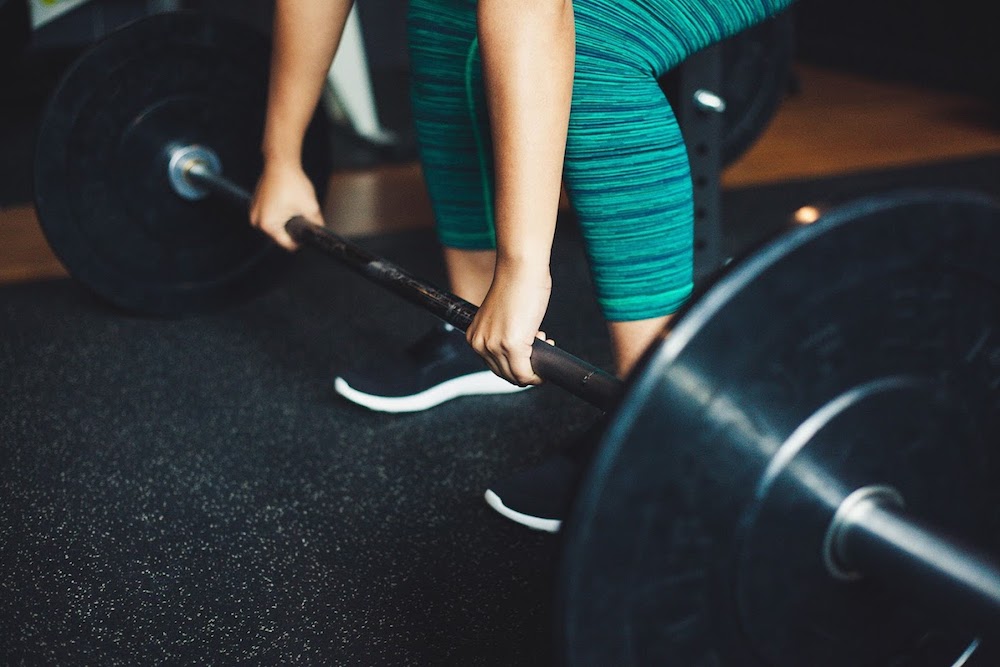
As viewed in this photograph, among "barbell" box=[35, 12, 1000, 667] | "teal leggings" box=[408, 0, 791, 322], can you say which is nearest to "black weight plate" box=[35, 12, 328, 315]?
"teal leggings" box=[408, 0, 791, 322]

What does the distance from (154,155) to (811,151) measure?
59.4 inches

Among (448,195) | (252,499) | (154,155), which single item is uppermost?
(448,195)

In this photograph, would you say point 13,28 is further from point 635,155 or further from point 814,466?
point 814,466

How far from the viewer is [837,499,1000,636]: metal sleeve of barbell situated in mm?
492

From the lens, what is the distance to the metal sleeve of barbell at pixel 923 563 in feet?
1.62

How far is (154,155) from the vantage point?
4.31 feet

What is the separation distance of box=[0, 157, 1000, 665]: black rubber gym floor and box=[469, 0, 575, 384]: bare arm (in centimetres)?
21

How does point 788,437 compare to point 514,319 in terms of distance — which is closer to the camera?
point 788,437

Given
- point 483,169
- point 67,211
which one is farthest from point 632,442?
point 67,211

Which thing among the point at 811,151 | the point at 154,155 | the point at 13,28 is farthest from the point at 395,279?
the point at 811,151

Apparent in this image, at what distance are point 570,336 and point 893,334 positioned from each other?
82 cm

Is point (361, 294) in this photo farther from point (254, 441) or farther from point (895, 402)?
point (895, 402)

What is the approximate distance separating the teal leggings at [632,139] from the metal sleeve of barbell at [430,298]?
0.13 metres

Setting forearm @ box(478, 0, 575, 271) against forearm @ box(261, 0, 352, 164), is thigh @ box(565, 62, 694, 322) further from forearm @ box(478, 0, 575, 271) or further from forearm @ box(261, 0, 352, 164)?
forearm @ box(261, 0, 352, 164)
